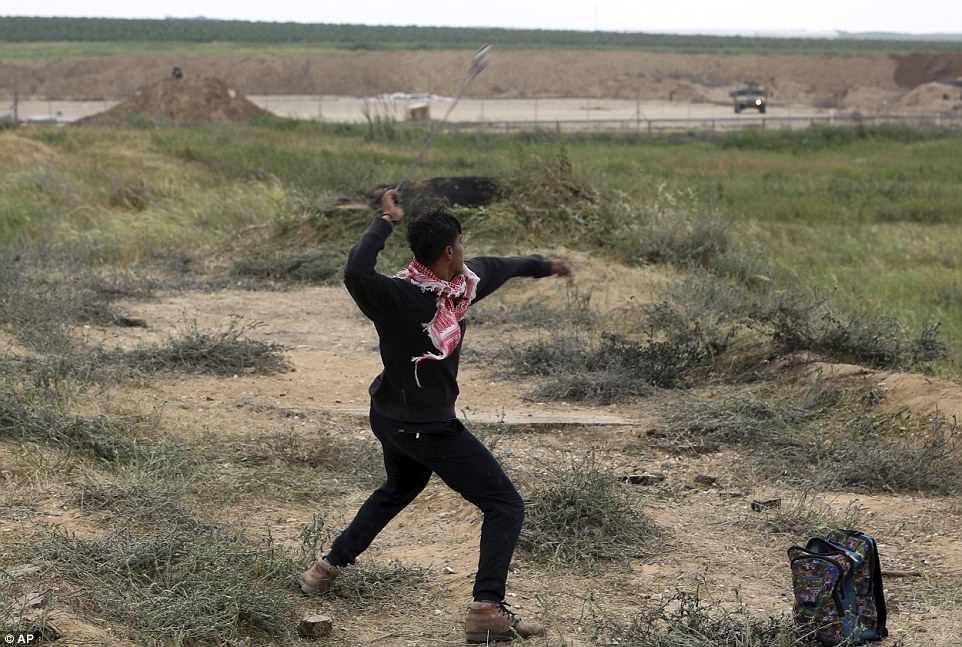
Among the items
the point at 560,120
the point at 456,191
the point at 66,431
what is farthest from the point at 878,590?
the point at 560,120

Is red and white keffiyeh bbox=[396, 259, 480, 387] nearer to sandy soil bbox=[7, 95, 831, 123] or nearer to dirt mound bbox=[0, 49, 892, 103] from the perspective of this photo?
sandy soil bbox=[7, 95, 831, 123]

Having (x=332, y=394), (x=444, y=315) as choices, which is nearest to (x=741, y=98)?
(x=332, y=394)

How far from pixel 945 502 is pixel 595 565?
215 cm

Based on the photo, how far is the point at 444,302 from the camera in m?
5.00

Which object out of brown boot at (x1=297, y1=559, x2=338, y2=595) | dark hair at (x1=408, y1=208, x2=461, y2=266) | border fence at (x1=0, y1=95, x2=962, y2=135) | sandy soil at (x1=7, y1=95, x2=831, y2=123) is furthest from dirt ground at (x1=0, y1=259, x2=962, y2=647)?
sandy soil at (x1=7, y1=95, x2=831, y2=123)

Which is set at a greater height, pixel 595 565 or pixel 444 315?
pixel 444 315

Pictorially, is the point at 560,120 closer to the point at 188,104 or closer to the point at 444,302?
the point at 188,104

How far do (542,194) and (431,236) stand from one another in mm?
11279

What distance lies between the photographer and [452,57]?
95312 millimetres

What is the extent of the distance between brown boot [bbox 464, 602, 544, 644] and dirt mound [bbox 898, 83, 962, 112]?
62.5 meters

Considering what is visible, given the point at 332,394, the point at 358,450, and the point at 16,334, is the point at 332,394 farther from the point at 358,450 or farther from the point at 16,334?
the point at 16,334

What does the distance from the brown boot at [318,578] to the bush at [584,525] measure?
3.72ft

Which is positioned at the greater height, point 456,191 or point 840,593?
point 456,191

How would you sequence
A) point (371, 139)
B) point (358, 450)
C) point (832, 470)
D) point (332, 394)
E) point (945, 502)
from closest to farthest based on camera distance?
point (945, 502) < point (832, 470) < point (358, 450) < point (332, 394) < point (371, 139)
